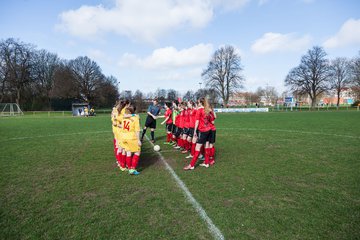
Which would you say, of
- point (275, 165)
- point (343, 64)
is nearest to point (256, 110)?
point (343, 64)

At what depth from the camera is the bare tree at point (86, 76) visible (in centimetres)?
5691

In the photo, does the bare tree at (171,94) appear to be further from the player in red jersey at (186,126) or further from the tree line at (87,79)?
the player in red jersey at (186,126)

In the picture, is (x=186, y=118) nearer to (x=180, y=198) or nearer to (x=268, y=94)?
(x=180, y=198)

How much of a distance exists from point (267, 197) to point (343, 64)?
7513cm

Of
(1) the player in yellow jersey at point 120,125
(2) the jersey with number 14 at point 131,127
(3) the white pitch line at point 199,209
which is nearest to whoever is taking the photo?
(3) the white pitch line at point 199,209

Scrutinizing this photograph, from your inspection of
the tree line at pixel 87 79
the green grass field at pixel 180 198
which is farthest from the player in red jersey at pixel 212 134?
the tree line at pixel 87 79

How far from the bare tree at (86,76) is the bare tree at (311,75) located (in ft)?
165

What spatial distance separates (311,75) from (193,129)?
63.2 meters

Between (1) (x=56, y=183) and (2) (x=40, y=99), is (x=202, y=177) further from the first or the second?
(2) (x=40, y=99)

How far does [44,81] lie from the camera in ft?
209

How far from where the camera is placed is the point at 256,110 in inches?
2179

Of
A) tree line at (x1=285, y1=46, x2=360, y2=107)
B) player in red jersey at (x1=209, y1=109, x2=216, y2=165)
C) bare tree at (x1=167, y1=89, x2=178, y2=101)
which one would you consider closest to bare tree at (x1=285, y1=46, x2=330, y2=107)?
tree line at (x1=285, y1=46, x2=360, y2=107)

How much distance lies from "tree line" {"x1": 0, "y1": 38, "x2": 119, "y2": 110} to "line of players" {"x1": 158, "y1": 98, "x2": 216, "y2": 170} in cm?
5044

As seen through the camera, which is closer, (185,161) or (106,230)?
(106,230)
